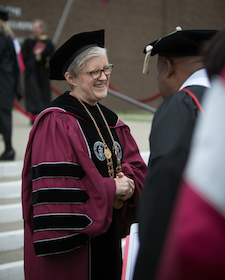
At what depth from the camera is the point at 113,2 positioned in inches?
473

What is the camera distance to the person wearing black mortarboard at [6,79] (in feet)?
16.5

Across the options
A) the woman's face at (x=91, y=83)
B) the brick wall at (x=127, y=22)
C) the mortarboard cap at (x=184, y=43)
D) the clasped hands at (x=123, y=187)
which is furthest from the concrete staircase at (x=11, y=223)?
the brick wall at (x=127, y=22)

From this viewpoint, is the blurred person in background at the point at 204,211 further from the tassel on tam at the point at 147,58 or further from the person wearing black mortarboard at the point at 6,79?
the person wearing black mortarboard at the point at 6,79

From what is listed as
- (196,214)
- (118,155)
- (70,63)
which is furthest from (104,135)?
(196,214)

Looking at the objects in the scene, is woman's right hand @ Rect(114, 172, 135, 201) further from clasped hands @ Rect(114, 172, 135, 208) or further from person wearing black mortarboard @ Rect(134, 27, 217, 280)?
Answer: person wearing black mortarboard @ Rect(134, 27, 217, 280)

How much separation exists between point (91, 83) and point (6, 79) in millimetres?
3303

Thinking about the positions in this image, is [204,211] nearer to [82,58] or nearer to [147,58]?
[147,58]

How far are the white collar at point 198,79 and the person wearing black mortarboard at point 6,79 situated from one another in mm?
3974

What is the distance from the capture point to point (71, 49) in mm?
2209

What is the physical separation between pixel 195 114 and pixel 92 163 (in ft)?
2.96

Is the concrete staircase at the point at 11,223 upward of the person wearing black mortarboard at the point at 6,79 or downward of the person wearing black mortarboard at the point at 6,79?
downward

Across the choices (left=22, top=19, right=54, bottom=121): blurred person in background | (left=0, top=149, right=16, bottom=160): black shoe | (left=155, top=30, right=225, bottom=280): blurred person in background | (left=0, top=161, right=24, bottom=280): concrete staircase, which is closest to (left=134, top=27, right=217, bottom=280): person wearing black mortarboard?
(left=155, top=30, right=225, bottom=280): blurred person in background

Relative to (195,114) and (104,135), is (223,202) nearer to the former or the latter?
(195,114)

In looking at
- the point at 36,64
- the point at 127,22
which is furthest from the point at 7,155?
the point at 127,22
